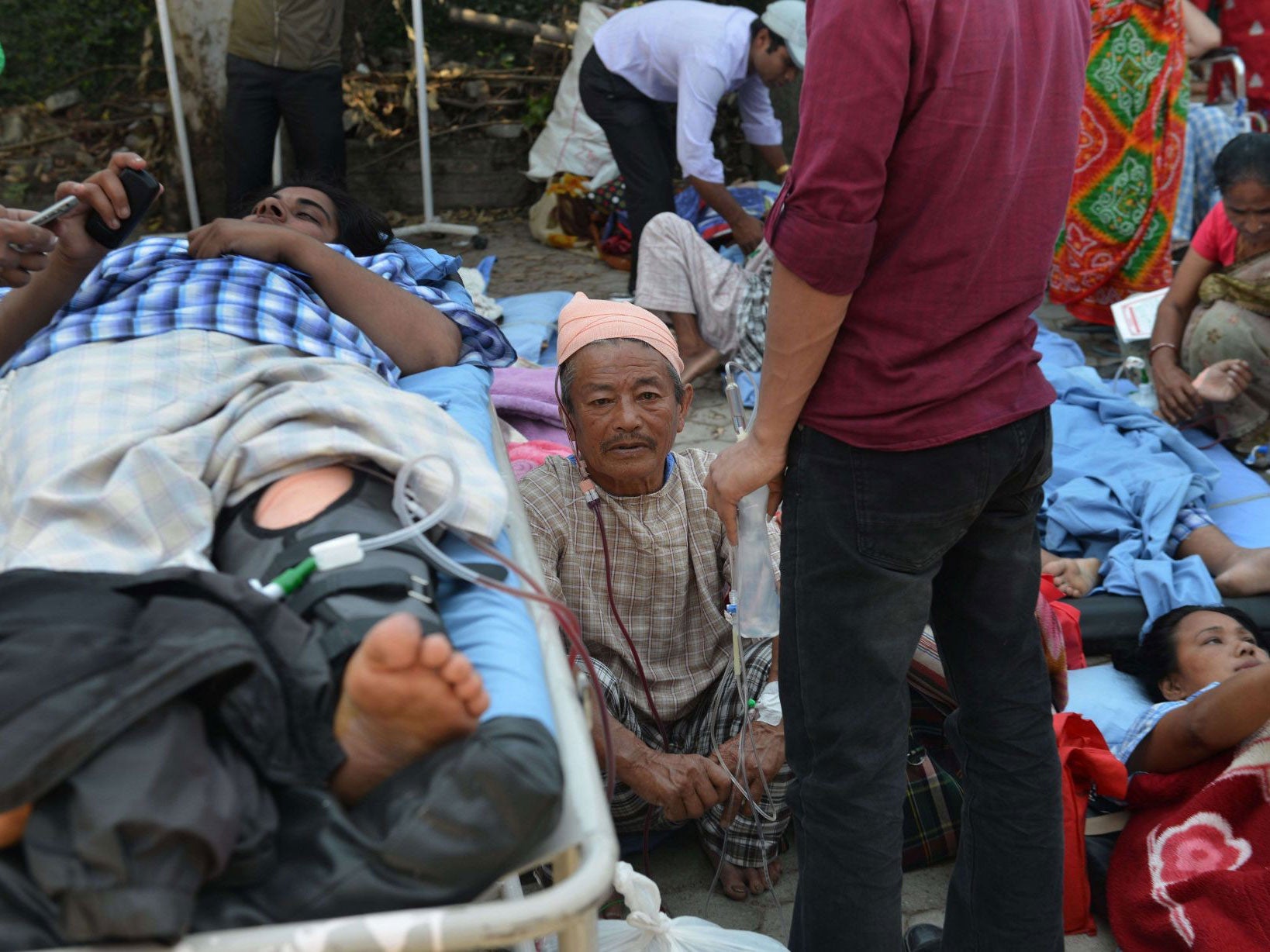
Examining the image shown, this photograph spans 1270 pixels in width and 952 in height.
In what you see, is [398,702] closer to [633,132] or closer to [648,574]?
[648,574]

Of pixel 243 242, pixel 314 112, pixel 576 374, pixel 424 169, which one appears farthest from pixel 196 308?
pixel 424 169

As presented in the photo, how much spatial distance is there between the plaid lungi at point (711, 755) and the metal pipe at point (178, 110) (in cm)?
454

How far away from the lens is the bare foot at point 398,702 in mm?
1079

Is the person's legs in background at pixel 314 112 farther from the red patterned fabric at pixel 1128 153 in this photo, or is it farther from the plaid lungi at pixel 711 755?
the plaid lungi at pixel 711 755

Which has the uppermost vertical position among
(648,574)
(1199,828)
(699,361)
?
(648,574)

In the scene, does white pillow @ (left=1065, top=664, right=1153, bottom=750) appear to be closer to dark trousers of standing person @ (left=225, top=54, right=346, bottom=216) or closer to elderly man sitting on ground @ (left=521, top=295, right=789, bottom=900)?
elderly man sitting on ground @ (left=521, top=295, right=789, bottom=900)

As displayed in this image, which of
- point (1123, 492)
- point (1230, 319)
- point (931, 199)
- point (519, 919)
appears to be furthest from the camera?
point (1230, 319)

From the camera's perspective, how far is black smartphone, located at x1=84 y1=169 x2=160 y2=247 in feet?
7.18

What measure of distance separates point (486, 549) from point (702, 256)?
3.45 m

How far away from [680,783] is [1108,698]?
125 cm

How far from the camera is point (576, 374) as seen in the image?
7.91 feet

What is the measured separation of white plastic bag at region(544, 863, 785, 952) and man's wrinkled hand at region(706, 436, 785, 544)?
1.97 feet

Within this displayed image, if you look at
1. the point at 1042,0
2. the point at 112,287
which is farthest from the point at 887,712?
the point at 112,287

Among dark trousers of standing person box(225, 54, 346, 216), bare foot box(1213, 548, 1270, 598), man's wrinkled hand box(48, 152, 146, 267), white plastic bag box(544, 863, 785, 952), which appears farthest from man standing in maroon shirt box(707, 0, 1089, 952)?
dark trousers of standing person box(225, 54, 346, 216)
